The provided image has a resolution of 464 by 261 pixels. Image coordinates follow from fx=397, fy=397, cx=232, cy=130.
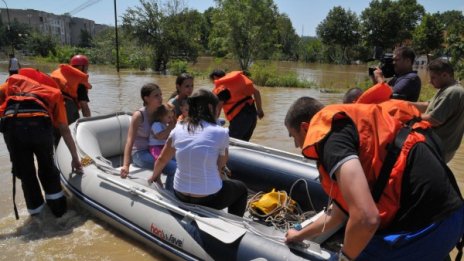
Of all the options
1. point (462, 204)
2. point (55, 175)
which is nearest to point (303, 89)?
point (55, 175)

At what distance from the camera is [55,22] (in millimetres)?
62406

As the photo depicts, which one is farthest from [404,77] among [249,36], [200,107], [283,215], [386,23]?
[386,23]

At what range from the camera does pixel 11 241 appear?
2.99 meters

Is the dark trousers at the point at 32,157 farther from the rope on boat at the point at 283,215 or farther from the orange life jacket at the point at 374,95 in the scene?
the orange life jacket at the point at 374,95

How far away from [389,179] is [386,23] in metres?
43.9

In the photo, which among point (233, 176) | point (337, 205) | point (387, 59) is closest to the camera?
point (337, 205)

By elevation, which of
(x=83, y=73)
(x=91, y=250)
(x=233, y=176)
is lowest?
(x=91, y=250)

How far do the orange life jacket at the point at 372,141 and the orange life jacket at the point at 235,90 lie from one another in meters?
2.65

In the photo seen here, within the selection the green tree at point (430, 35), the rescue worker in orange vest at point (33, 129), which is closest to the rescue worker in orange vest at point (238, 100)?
the rescue worker in orange vest at point (33, 129)

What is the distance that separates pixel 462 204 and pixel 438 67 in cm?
183

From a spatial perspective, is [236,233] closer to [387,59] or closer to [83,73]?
[387,59]

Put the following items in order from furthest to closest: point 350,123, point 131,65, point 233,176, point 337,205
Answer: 1. point 131,65
2. point 233,176
3. point 337,205
4. point 350,123

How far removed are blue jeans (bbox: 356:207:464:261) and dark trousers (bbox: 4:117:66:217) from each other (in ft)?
8.27

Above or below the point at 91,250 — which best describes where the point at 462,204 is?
above
